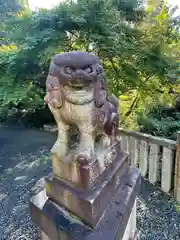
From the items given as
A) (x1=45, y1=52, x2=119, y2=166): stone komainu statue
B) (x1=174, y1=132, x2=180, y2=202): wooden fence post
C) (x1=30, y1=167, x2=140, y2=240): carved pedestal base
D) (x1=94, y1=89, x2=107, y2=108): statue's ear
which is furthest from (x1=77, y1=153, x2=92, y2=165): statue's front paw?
(x1=174, y1=132, x2=180, y2=202): wooden fence post

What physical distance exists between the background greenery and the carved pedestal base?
144 cm

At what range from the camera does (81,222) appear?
1.23 meters

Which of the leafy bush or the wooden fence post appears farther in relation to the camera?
the leafy bush

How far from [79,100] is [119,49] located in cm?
198

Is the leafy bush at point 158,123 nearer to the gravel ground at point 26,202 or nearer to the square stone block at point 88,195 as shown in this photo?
the gravel ground at point 26,202

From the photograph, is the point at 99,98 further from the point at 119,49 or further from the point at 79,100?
the point at 119,49

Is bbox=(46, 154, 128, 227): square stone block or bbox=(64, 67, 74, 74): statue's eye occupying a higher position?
bbox=(64, 67, 74, 74): statue's eye

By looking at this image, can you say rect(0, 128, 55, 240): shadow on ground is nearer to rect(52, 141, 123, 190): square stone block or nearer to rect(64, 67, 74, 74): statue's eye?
rect(52, 141, 123, 190): square stone block

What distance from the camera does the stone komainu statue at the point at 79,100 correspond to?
1.04 meters

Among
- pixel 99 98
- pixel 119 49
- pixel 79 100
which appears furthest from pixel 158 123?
pixel 79 100

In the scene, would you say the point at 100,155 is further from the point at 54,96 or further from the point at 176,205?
the point at 176,205

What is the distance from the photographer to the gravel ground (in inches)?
70.4

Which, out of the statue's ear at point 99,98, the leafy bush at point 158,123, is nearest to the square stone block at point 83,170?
the statue's ear at point 99,98

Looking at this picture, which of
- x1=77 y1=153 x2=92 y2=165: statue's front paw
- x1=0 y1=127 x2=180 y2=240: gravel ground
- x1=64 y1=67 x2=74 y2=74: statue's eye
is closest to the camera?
x1=64 y1=67 x2=74 y2=74: statue's eye
